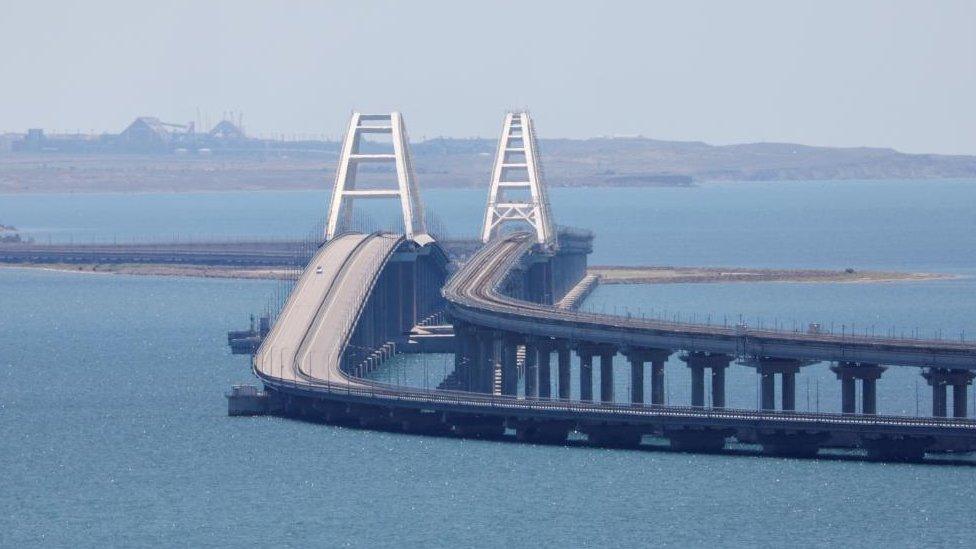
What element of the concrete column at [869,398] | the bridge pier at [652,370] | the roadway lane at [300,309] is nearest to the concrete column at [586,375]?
the bridge pier at [652,370]

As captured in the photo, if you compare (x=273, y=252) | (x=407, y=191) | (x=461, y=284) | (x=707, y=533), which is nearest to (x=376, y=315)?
(x=461, y=284)

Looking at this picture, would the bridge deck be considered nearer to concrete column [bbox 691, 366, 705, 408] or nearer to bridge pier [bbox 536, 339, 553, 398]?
bridge pier [bbox 536, 339, 553, 398]

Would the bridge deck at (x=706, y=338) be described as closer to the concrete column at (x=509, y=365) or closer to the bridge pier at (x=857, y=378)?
the bridge pier at (x=857, y=378)

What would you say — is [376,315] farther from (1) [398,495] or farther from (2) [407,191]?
(1) [398,495]

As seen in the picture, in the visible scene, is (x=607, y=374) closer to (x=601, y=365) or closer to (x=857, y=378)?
(x=601, y=365)

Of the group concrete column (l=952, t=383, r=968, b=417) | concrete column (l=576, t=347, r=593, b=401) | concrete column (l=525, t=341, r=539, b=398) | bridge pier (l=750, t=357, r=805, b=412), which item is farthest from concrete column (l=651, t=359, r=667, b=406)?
concrete column (l=952, t=383, r=968, b=417)

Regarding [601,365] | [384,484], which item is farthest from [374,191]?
[384,484]
